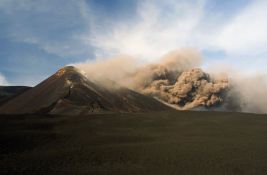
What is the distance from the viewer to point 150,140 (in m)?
33.3

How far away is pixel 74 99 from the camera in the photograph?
107062mm

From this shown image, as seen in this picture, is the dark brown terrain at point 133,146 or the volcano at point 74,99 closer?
the dark brown terrain at point 133,146

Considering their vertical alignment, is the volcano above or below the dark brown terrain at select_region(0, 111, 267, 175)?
above

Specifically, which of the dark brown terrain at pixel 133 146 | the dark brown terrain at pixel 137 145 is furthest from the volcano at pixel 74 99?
the dark brown terrain at pixel 133 146

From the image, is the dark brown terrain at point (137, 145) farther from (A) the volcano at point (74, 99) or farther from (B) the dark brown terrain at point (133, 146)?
(A) the volcano at point (74, 99)

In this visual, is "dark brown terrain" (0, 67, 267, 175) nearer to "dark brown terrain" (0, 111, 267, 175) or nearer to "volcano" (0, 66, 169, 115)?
"dark brown terrain" (0, 111, 267, 175)

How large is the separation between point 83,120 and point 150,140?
1495cm

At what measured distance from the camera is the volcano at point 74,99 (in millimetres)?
97562

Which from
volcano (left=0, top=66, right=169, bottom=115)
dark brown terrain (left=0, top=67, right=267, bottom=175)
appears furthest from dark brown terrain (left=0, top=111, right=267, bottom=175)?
volcano (left=0, top=66, right=169, bottom=115)

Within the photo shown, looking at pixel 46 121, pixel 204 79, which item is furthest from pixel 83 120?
pixel 204 79

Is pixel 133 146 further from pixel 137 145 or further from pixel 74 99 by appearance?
pixel 74 99

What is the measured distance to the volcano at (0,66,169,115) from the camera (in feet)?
320

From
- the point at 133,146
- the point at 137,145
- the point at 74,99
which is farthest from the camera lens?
the point at 74,99

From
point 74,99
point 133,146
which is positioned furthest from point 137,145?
point 74,99
